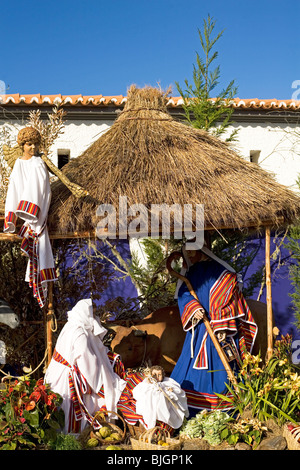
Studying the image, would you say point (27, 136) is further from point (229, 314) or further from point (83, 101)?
point (83, 101)

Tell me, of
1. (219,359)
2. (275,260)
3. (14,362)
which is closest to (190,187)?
(219,359)

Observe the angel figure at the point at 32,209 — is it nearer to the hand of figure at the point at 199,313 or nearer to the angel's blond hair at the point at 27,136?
the angel's blond hair at the point at 27,136

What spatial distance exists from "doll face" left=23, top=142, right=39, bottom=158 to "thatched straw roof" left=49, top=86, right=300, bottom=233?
2.02 ft

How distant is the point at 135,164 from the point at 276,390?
9.50 ft

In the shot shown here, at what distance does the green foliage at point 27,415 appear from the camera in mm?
5000

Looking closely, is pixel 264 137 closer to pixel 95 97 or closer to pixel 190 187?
pixel 95 97

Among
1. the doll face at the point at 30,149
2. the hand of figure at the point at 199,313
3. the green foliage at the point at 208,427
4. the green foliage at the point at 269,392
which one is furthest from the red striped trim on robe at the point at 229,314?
the doll face at the point at 30,149

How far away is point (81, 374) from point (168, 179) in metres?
2.33

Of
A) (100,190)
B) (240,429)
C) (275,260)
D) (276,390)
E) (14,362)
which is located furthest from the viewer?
(275,260)

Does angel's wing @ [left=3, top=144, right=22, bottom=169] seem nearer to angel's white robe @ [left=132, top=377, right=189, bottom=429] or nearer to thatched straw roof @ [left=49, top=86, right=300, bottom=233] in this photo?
thatched straw roof @ [left=49, top=86, right=300, bottom=233]

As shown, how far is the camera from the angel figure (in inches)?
233

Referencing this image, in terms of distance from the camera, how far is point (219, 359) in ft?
21.1

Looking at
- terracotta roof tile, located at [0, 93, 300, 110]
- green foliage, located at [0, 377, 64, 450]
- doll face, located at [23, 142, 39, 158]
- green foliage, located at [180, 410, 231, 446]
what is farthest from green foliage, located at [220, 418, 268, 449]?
terracotta roof tile, located at [0, 93, 300, 110]

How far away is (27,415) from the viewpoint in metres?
5.08
